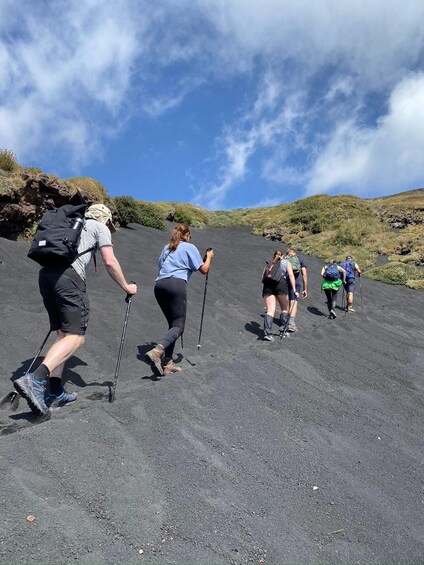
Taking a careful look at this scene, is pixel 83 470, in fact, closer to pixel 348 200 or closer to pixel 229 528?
pixel 229 528

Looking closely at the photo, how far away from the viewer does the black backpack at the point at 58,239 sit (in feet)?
13.7

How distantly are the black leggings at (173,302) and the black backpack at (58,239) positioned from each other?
1.52 m

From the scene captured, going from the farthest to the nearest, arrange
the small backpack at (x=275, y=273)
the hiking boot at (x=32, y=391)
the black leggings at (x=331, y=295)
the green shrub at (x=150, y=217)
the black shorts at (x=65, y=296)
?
the green shrub at (x=150, y=217)
the black leggings at (x=331, y=295)
the small backpack at (x=275, y=273)
the black shorts at (x=65, y=296)
the hiking boot at (x=32, y=391)

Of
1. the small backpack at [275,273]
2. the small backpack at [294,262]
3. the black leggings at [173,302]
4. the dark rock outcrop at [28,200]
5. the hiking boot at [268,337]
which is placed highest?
the dark rock outcrop at [28,200]

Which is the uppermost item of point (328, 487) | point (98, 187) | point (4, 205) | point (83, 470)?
point (98, 187)

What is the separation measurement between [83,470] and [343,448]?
2.66m

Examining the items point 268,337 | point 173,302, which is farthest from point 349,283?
point 173,302

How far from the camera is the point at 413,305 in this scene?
52.3ft

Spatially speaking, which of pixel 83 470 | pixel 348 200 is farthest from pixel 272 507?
pixel 348 200

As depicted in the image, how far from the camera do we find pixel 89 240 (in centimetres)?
454

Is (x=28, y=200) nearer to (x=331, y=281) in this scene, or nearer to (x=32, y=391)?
(x=331, y=281)

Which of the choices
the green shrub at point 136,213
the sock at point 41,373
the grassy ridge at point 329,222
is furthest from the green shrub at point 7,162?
the sock at point 41,373

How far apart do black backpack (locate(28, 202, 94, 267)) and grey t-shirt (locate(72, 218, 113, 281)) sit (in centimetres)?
9

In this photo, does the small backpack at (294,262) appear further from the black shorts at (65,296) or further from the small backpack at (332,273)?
the black shorts at (65,296)
